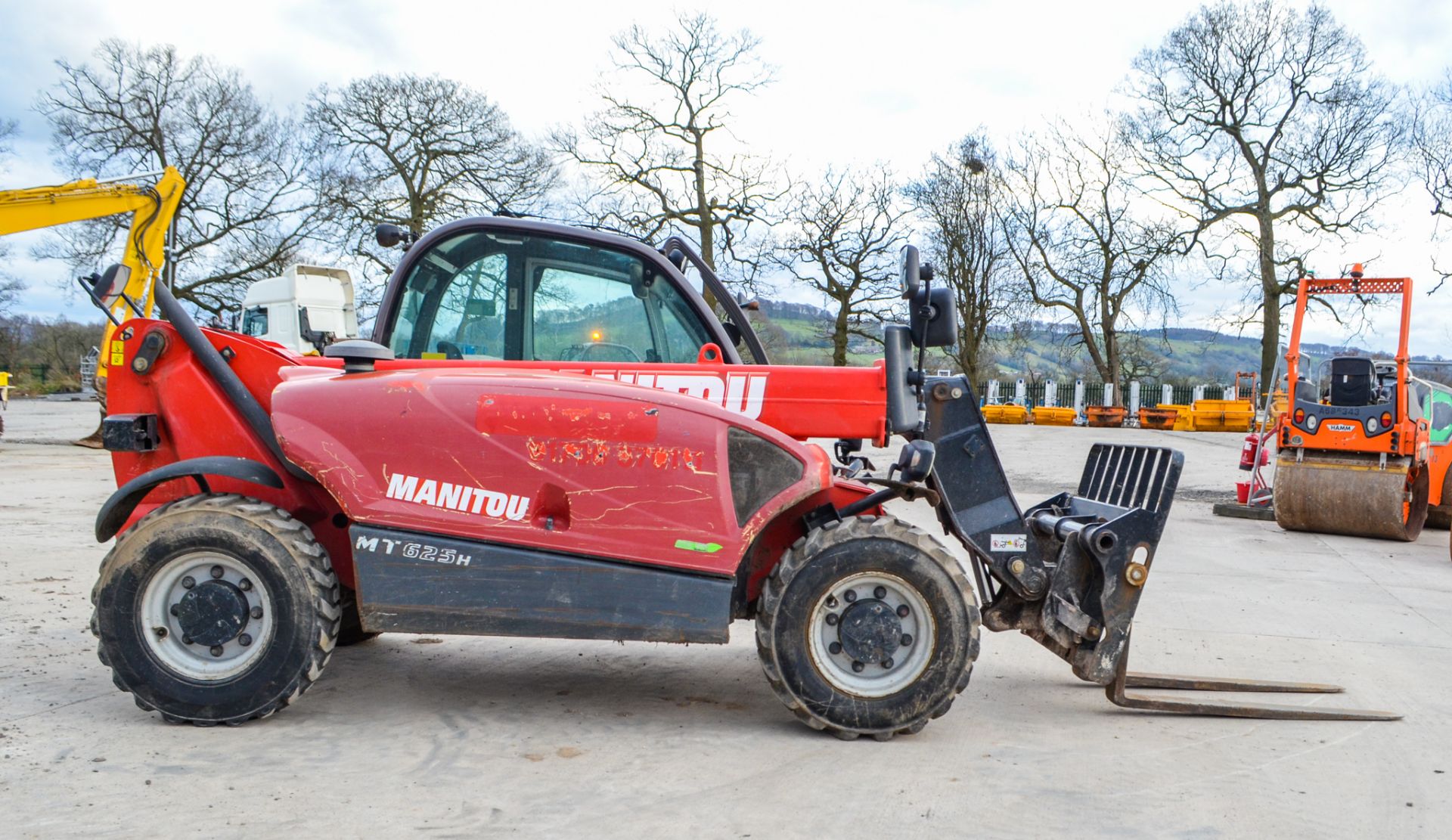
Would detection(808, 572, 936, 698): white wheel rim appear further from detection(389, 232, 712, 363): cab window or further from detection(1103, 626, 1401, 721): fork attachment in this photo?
detection(389, 232, 712, 363): cab window

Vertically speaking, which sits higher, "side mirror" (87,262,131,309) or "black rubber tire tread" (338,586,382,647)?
"side mirror" (87,262,131,309)

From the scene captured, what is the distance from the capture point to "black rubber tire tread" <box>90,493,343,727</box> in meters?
4.47

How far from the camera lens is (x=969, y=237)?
35.8 meters

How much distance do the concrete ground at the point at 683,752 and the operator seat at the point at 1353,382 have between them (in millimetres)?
6769

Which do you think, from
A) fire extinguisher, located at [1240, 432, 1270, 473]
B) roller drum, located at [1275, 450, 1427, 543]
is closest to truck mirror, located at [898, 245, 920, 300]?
roller drum, located at [1275, 450, 1427, 543]

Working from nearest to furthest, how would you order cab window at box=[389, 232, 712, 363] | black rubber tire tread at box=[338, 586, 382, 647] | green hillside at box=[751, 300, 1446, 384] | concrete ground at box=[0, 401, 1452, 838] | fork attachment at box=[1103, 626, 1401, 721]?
concrete ground at box=[0, 401, 1452, 838], fork attachment at box=[1103, 626, 1401, 721], cab window at box=[389, 232, 712, 363], black rubber tire tread at box=[338, 586, 382, 647], green hillside at box=[751, 300, 1446, 384]

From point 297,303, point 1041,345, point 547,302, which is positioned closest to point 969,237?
point 1041,345

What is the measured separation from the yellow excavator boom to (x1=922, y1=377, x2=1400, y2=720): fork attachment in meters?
14.2

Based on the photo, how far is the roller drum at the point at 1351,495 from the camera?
12102 mm

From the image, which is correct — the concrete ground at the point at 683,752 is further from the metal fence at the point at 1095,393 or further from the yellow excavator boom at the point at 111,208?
the metal fence at the point at 1095,393

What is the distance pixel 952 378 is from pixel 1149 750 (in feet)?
5.57

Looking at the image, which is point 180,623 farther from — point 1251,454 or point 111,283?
point 1251,454

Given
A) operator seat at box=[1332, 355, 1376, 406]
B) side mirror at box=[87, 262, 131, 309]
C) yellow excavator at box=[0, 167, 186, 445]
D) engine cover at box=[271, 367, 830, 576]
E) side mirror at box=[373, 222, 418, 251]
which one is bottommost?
engine cover at box=[271, 367, 830, 576]

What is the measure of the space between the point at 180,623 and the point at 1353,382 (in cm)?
1269
